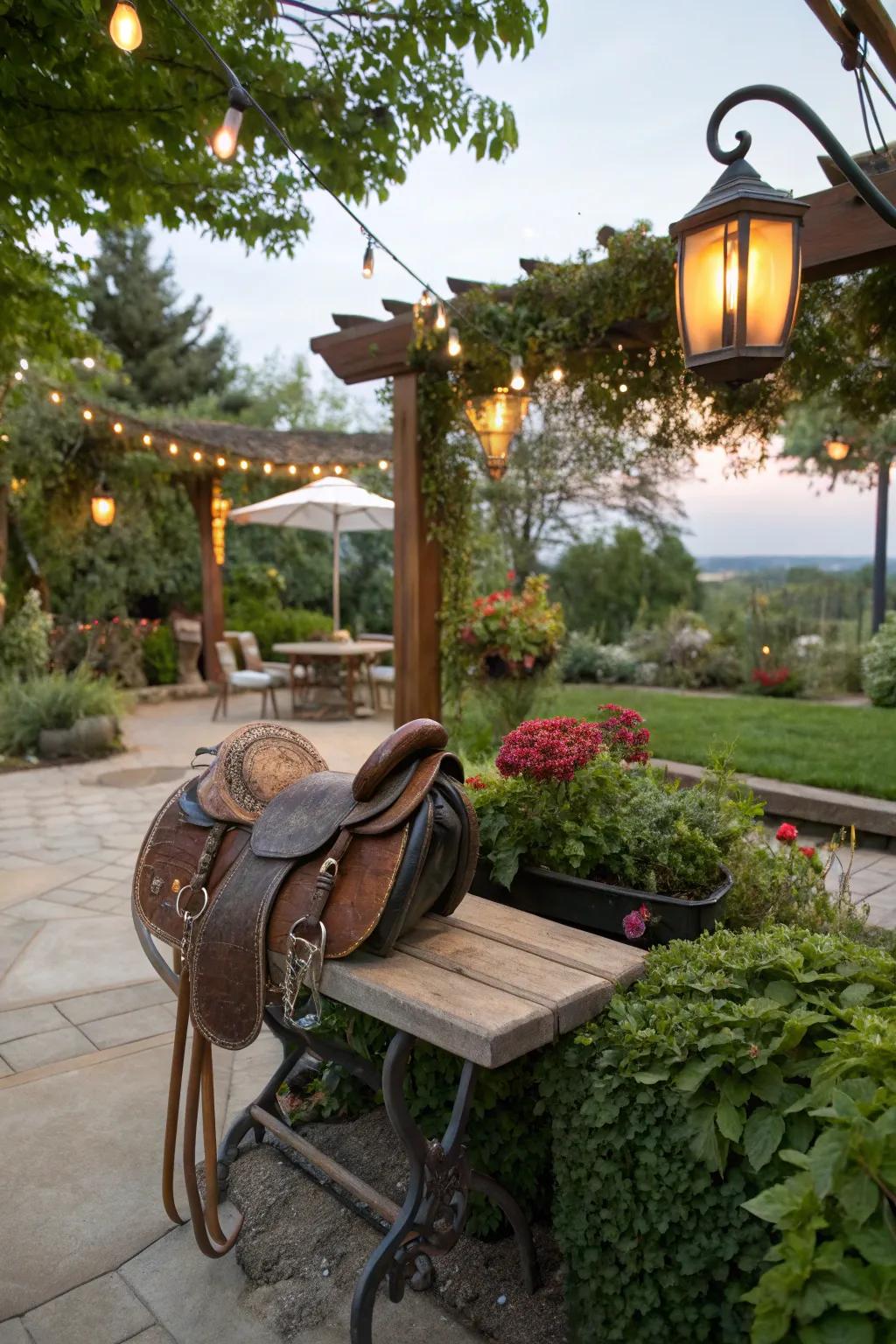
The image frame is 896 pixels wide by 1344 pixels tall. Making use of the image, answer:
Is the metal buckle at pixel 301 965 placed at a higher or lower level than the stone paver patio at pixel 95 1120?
higher

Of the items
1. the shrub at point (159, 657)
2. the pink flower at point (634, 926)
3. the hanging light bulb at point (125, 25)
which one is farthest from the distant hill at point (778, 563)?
the pink flower at point (634, 926)

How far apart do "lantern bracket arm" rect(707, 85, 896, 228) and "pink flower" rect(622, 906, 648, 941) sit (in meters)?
1.55

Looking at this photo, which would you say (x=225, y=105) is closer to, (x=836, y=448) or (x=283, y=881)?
(x=283, y=881)

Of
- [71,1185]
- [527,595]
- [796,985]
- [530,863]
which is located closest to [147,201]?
[527,595]

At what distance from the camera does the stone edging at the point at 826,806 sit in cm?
473

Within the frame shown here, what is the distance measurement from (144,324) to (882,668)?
55.8 feet

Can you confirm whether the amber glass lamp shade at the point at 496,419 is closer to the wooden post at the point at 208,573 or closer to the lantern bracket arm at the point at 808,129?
the lantern bracket arm at the point at 808,129

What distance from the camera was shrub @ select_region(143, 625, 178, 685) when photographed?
11.7 meters

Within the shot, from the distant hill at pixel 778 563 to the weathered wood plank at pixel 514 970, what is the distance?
13.6 meters

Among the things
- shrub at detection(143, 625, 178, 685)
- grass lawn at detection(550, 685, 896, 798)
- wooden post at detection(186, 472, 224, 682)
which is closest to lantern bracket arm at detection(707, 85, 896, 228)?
grass lawn at detection(550, 685, 896, 798)

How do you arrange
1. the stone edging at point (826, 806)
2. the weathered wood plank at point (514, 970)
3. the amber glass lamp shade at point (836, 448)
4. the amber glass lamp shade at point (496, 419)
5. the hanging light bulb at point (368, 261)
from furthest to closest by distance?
the amber glass lamp shade at point (836, 448)
the amber glass lamp shade at point (496, 419)
the stone edging at point (826, 806)
the hanging light bulb at point (368, 261)
the weathered wood plank at point (514, 970)

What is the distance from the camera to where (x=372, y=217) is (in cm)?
417

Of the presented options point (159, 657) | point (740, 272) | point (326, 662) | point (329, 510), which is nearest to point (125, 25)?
point (740, 272)

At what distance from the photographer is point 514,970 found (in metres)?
1.68
